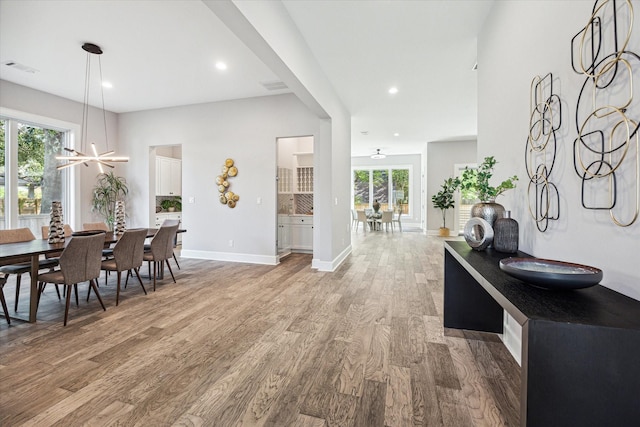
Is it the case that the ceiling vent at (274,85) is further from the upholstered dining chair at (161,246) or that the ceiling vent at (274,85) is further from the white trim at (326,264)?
the white trim at (326,264)

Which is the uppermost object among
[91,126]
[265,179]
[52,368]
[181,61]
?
[181,61]

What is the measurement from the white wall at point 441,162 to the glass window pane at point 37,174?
924cm

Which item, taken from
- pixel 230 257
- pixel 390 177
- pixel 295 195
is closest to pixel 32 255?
pixel 230 257

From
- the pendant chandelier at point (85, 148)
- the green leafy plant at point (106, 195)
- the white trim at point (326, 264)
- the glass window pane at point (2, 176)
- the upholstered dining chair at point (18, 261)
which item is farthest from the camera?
the green leafy plant at point (106, 195)

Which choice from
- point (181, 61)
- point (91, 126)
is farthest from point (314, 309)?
point (91, 126)

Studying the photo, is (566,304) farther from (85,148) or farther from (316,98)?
(85,148)

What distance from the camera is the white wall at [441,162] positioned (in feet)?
30.3

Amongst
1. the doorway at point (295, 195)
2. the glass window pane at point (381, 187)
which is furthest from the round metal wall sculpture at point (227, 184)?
the glass window pane at point (381, 187)

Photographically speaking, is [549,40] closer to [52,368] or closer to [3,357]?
[52,368]

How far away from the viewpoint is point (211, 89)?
5117 millimetres

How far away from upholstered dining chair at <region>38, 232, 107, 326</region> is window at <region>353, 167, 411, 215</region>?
1083 centimetres

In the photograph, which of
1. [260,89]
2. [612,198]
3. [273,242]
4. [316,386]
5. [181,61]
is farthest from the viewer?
[273,242]

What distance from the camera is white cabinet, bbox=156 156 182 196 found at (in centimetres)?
714

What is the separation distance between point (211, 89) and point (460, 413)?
17.9 feet
